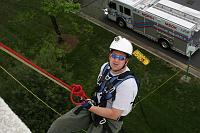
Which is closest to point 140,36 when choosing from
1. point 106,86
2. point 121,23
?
point 121,23

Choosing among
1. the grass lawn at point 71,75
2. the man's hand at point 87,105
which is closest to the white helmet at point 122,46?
the man's hand at point 87,105

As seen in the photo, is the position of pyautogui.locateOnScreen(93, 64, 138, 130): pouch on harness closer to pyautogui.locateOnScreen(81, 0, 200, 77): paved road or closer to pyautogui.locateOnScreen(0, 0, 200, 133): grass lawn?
pyautogui.locateOnScreen(0, 0, 200, 133): grass lawn

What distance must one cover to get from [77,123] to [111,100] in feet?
3.16

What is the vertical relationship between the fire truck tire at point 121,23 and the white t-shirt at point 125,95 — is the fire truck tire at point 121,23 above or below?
below

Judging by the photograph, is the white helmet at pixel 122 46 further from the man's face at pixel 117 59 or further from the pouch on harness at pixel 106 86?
the pouch on harness at pixel 106 86

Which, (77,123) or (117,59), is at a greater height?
(117,59)

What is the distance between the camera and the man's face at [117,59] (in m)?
5.90

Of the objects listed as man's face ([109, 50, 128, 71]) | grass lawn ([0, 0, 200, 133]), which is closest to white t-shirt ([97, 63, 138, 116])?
man's face ([109, 50, 128, 71])

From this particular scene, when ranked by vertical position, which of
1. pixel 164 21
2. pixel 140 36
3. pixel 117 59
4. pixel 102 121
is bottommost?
pixel 140 36

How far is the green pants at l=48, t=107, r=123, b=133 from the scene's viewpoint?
631 centimetres

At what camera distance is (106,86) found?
6160 mm

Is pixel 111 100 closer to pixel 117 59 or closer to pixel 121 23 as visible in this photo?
pixel 117 59

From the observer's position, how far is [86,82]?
18328 millimetres

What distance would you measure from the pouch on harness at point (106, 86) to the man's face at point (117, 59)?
0.63ft
